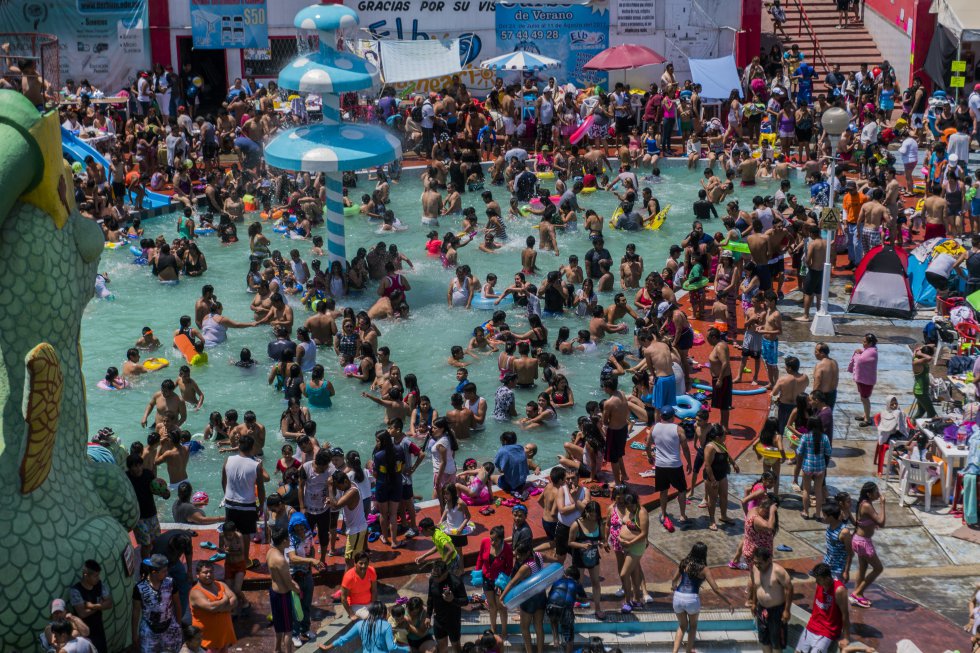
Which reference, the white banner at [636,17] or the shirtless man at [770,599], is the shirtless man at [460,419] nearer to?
the shirtless man at [770,599]

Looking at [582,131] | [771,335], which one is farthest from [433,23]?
[771,335]

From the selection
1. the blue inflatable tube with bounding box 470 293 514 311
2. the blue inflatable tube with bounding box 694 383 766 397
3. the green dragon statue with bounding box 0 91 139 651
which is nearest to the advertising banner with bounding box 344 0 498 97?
the blue inflatable tube with bounding box 470 293 514 311

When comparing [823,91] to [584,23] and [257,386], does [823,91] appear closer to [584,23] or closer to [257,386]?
[584,23]

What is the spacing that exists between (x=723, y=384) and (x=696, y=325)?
4560 millimetres

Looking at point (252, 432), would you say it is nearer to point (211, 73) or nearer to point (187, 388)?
point (187, 388)

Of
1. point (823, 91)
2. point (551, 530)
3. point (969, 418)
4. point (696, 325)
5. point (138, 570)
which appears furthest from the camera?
point (823, 91)

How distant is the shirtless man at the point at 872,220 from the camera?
922 inches

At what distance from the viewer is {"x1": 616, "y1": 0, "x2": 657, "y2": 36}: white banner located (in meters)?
35.2

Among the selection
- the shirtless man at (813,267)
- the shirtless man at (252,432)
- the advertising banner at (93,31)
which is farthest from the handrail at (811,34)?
the shirtless man at (252,432)

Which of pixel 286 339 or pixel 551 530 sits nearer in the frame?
pixel 551 530

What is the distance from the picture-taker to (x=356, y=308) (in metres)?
23.2

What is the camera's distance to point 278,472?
55.3 feet

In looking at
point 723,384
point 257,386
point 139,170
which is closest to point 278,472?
point 257,386

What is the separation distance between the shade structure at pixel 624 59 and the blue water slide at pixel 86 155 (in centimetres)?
1113
